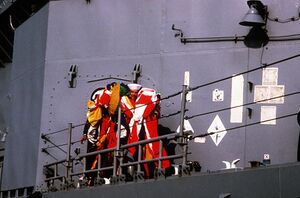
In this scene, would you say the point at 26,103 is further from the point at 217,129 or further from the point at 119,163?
the point at 217,129

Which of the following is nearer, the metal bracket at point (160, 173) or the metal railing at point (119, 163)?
the metal railing at point (119, 163)

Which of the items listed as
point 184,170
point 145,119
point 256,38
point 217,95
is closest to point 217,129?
point 217,95

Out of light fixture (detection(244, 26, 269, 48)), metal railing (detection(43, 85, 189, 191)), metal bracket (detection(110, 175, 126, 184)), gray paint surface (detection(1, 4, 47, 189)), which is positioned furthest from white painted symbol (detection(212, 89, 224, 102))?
gray paint surface (detection(1, 4, 47, 189))

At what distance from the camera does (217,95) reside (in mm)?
8039

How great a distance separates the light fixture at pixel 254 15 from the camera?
7.65 metres

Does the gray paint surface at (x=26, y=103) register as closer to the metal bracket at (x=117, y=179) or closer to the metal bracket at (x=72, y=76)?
the metal bracket at (x=72, y=76)

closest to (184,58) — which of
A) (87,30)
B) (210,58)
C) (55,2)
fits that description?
(210,58)

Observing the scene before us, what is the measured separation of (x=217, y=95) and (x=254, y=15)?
863mm

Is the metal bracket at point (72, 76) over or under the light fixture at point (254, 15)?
under

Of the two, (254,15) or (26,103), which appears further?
(26,103)

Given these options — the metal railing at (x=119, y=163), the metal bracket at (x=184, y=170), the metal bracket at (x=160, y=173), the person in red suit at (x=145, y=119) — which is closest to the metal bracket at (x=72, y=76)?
the metal railing at (x=119, y=163)

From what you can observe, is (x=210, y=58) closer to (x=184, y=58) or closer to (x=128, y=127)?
(x=184, y=58)

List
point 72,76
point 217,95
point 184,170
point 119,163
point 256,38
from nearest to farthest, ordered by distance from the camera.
Answer: point 184,170 → point 119,163 → point 256,38 → point 217,95 → point 72,76

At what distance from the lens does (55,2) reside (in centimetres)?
975
